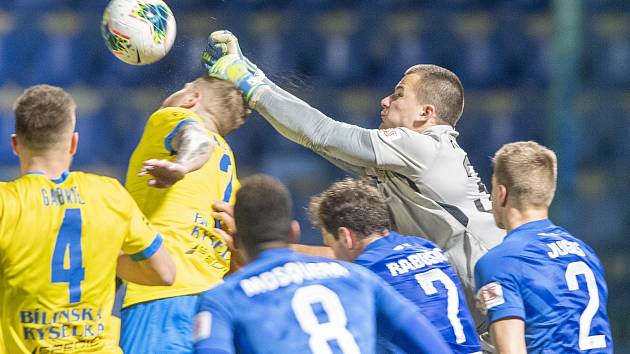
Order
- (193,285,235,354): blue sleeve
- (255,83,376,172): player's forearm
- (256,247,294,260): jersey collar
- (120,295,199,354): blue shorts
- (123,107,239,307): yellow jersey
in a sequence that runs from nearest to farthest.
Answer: (193,285,235,354): blue sleeve, (256,247,294,260): jersey collar, (120,295,199,354): blue shorts, (123,107,239,307): yellow jersey, (255,83,376,172): player's forearm

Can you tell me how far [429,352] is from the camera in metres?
2.99

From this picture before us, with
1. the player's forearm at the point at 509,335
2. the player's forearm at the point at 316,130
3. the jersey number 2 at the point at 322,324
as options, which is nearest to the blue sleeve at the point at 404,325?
the jersey number 2 at the point at 322,324

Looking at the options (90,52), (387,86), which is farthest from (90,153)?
→ (387,86)

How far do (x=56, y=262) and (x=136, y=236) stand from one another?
0.32 metres

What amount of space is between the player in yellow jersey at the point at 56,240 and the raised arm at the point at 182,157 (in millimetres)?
210

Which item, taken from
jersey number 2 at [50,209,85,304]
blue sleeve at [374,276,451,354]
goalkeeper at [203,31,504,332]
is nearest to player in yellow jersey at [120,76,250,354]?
goalkeeper at [203,31,504,332]

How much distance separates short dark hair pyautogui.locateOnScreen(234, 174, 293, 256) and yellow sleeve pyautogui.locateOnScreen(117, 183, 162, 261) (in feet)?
2.55

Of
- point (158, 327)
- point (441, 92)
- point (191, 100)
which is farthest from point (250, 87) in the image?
point (158, 327)

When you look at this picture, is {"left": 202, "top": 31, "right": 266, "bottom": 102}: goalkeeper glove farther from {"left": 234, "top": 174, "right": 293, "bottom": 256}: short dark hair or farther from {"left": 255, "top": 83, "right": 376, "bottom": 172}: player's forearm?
{"left": 234, "top": 174, "right": 293, "bottom": 256}: short dark hair

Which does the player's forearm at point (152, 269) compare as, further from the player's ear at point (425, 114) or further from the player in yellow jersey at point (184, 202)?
the player's ear at point (425, 114)

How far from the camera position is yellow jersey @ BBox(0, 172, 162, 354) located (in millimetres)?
3445

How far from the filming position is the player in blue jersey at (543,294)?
3.83 metres

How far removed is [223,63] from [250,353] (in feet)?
7.39

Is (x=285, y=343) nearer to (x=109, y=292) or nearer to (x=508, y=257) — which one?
(x=109, y=292)
